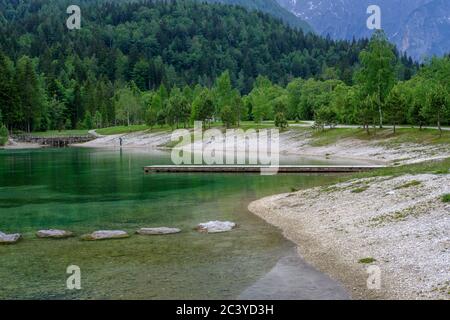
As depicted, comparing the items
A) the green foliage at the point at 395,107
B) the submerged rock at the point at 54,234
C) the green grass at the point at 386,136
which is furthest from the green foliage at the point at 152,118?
the submerged rock at the point at 54,234

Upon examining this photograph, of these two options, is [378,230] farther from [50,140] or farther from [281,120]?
[50,140]

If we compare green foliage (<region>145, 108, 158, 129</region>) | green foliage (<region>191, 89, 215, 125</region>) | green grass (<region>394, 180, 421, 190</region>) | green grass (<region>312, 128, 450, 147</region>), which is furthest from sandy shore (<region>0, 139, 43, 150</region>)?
green grass (<region>394, 180, 421, 190</region>)

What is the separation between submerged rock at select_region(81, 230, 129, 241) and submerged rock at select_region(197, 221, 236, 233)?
4586mm

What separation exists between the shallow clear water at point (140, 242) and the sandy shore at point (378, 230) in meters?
2.10

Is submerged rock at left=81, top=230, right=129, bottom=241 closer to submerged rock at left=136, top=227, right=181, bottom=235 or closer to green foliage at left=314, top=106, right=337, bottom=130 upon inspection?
submerged rock at left=136, top=227, right=181, bottom=235

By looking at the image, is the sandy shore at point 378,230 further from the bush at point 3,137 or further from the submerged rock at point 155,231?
the bush at point 3,137

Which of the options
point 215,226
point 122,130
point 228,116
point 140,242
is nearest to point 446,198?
point 215,226

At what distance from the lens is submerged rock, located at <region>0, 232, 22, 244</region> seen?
29.2 m

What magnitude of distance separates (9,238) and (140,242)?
24.7ft

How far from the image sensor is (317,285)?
21109 mm

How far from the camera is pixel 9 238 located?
2958cm

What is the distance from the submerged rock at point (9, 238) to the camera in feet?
96.0

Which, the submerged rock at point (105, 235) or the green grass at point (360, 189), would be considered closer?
the submerged rock at point (105, 235)

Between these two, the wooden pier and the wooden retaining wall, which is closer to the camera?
the wooden pier
